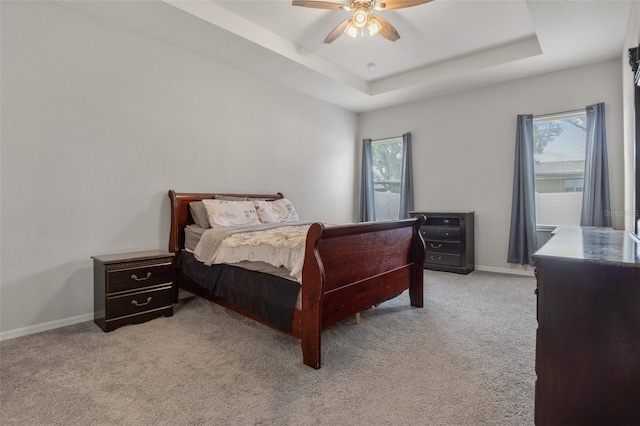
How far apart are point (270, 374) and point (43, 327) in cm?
211

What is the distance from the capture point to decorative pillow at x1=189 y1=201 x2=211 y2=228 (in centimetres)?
328

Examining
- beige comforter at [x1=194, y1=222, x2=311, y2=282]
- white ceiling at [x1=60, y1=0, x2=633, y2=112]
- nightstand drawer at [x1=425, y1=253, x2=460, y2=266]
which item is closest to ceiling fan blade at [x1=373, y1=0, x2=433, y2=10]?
white ceiling at [x1=60, y1=0, x2=633, y2=112]

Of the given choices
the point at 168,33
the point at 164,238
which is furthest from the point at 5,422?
the point at 168,33

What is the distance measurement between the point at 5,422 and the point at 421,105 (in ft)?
18.7

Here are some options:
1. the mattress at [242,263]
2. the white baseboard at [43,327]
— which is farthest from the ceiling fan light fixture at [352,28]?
the white baseboard at [43,327]

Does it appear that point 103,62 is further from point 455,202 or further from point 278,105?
point 455,202

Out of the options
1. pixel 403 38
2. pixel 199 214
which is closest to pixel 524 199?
pixel 403 38

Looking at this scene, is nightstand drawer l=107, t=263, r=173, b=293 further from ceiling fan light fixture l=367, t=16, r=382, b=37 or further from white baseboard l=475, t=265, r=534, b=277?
white baseboard l=475, t=265, r=534, b=277

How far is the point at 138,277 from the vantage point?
8.85 feet

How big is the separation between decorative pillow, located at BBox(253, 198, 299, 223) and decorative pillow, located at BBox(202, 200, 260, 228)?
0.09 metres

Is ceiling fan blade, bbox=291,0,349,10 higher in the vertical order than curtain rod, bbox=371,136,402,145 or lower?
higher

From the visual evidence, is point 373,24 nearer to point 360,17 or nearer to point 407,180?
point 360,17

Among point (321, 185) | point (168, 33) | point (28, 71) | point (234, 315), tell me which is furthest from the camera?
point (321, 185)

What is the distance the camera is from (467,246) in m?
4.52
